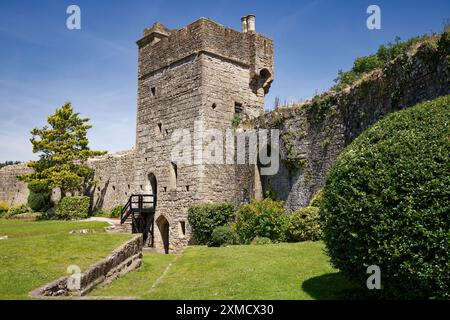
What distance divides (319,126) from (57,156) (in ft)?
65.0

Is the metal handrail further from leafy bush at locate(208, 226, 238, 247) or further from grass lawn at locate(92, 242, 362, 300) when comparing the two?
grass lawn at locate(92, 242, 362, 300)

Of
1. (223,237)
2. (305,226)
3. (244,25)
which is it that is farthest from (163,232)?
(244,25)

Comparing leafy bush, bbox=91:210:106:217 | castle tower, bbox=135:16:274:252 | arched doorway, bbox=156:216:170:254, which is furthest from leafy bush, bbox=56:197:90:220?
arched doorway, bbox=156:216:170:254

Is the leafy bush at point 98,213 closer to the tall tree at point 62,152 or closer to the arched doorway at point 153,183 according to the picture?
the tall tree at point 62,152

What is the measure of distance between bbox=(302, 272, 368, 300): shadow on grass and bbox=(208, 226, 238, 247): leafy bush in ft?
27.5

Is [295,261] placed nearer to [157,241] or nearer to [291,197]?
[291,197]

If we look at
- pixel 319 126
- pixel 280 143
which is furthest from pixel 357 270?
pixel 280 143

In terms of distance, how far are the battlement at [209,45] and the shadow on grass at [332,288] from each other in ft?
47.2

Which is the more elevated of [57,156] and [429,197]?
[57,156]

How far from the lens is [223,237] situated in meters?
18.0

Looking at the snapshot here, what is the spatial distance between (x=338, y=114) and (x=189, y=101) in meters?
8.15

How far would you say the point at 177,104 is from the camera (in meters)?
22.2

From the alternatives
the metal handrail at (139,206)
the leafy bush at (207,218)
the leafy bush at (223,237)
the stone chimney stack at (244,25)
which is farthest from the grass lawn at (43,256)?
the stone chimney stack at (244,25)

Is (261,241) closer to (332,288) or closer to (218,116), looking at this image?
(218,116)
